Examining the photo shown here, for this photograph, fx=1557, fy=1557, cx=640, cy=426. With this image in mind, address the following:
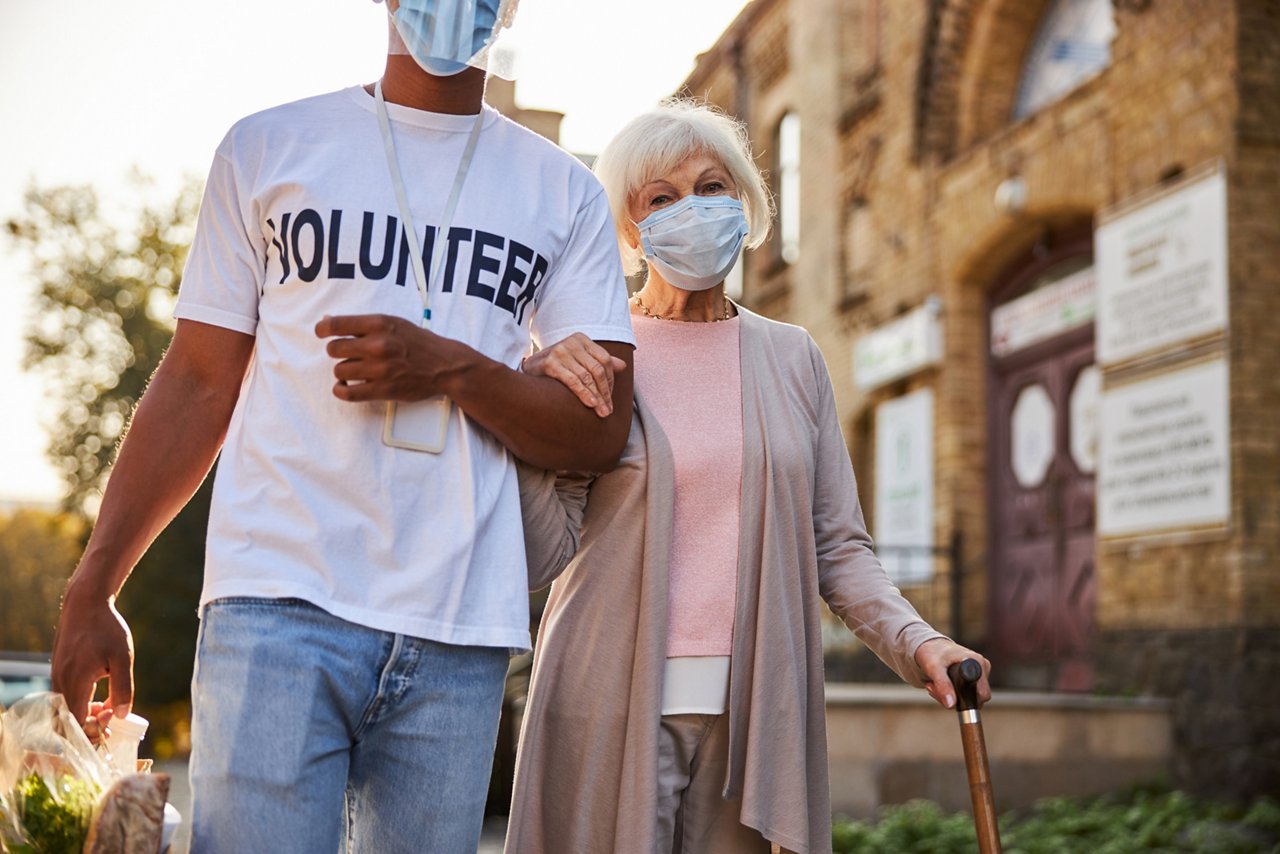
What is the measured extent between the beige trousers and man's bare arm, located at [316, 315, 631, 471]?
79cm

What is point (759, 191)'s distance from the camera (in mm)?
3664

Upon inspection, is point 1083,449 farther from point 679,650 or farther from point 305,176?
point 305,176

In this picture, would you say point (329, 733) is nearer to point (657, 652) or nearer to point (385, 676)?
point (385, 676)

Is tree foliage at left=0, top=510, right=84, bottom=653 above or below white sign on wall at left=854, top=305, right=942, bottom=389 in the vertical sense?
below

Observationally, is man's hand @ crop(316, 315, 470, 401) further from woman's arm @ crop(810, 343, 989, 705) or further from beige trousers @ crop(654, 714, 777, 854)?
woman's arm @ crop(810, 343, 989, 705)

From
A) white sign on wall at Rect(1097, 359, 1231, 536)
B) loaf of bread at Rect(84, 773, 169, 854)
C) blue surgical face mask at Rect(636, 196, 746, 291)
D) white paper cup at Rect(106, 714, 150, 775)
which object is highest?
white sign on wall at Rect(1097, 359, 1231, 536)

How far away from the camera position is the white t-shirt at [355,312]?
2199 mm

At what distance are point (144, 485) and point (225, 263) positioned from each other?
1.17 ft

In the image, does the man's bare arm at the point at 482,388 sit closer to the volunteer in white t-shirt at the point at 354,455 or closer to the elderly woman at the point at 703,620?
the volunteer in white t-shirt at the point at 354,455

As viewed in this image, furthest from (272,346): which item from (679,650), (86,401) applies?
(86,401)

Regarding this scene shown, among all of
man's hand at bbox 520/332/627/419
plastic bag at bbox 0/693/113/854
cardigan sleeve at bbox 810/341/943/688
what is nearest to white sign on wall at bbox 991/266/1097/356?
cardigan sleeve at bbox 810/341/943/688

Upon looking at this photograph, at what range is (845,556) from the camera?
3389 millimetres

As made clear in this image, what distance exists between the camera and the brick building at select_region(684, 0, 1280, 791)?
1034 cm

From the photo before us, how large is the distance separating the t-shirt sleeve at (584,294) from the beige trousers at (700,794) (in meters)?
0.95
